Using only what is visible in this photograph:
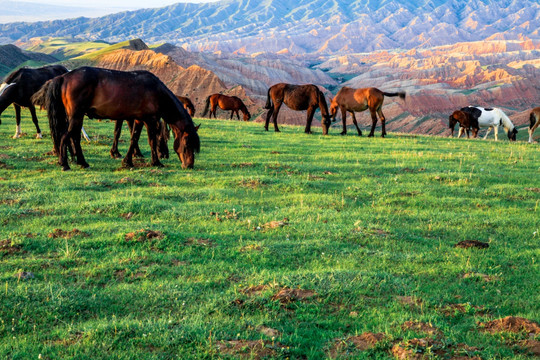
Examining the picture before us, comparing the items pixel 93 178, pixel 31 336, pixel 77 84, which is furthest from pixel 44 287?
pixel 77 84

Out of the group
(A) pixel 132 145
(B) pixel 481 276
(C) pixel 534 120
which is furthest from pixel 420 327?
(C) pixel 534 120

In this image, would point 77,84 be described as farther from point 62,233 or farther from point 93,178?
point 62,233

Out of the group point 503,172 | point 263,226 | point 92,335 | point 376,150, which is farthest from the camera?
point 376,150

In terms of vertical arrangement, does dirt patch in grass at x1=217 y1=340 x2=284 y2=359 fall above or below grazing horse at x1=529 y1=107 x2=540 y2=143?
below

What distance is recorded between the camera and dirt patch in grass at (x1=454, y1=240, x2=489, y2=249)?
27.2 ft

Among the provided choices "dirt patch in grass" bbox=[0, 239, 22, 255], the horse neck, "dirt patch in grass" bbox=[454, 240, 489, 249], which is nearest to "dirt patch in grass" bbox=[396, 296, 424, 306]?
"dirt patch in grass" bbox=[454, 240, 489, 249]

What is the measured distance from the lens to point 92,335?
5.12m

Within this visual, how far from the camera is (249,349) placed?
5.03 meters

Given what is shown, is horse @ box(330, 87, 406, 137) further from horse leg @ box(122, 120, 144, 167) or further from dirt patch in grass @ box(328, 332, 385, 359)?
dirt patch in grass @ box(328, 332, 385, 359)

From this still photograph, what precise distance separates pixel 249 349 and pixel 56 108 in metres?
10.4

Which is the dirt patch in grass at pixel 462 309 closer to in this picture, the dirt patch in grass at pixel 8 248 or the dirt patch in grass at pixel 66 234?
the dirt patch in grass at pixel 66 234

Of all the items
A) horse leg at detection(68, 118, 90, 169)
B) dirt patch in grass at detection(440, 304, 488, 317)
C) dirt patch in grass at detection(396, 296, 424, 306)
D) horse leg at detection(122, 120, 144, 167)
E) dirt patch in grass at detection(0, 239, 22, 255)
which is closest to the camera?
dirt patch in grass at detection(440, 304, 488, 317)

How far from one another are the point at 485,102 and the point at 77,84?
140m

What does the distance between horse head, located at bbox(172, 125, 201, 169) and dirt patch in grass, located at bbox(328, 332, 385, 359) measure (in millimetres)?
9592
